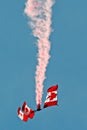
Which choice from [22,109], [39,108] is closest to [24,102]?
[22,109]

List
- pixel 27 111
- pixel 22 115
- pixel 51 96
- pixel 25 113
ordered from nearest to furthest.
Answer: pixel 51 96 < pixel 27 111 < pixel 25 113 < pixel 22 115

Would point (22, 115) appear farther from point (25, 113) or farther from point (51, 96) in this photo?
point (51, 96)

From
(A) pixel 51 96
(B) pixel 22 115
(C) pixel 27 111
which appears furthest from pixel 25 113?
(A) pixel 51 96

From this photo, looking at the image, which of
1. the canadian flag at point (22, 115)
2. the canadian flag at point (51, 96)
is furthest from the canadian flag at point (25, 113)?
the canadian flag at point (51, 96)

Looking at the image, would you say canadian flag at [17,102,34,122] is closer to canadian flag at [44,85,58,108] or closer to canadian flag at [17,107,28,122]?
canadian flag at [17,107,28,122]

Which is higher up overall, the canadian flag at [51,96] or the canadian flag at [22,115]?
the canadian flag at [51,96]

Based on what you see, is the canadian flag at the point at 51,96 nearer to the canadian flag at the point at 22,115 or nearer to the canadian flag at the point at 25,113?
the canadian flag at the point at 25,113

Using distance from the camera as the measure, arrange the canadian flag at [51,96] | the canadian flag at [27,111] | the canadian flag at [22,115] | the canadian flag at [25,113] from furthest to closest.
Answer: the canadian flag at [22,115], the canadian flag at [25,113], the canadian flag at [27,111], the canadian flag at [51,96]

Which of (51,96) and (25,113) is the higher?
(51,96)

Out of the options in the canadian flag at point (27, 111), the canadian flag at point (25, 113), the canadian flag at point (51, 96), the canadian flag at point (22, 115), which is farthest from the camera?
the canadian flag at point (22, 115)

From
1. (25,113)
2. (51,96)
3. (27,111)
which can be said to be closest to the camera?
(51,96)

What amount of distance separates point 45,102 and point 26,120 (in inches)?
227

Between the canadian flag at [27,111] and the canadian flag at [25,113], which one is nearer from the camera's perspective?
the canadian flag at [27,111]

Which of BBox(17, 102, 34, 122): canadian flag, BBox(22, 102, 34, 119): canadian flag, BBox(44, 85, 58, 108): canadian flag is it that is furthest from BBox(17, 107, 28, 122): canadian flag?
BBox(44, 85, 58, 108): canadian flag
